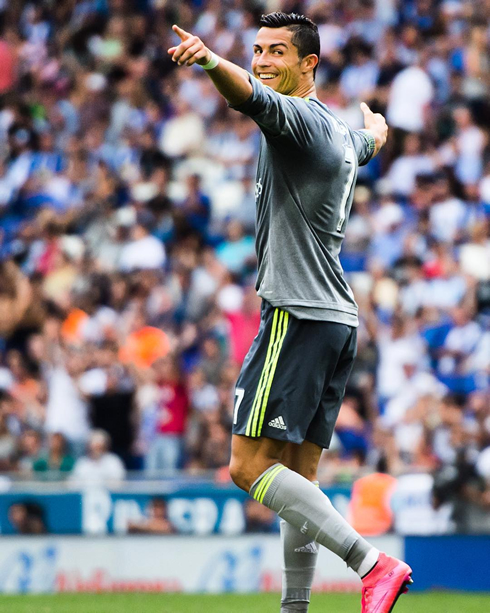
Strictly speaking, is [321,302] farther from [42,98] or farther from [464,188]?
[42,98]

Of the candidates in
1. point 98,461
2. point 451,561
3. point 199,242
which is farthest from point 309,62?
point 199,242

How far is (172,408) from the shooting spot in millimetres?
11562

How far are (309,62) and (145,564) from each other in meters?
5.82

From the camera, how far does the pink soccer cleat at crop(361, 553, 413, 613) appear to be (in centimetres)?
460

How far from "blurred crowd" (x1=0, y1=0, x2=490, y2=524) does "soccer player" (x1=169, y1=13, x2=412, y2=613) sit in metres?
4.60

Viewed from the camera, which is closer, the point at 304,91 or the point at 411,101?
the point at 304,91

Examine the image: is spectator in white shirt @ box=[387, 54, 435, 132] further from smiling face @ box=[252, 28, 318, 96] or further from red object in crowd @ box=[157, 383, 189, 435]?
smiling face @ box=[252, 28, 318, 96]

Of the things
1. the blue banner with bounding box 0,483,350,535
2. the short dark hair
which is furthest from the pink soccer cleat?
the blue banner with bounding box 0,483,350,535

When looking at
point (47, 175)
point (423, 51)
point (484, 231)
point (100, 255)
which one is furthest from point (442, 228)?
point (47, 175)

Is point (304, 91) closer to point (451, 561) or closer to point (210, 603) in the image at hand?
point (210, 603)

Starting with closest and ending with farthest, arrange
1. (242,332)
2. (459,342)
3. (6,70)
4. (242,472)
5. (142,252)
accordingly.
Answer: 1. (242,472)
2. (459,342)
3. (242,332)
4. (142,252)
5. (6,70)

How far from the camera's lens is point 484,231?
478 inches

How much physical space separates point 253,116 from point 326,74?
10583mm

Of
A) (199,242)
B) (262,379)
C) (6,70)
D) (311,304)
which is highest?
(6,70)
